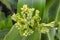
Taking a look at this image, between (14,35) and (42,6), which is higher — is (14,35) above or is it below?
below

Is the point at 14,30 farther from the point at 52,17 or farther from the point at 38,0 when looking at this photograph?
the point at 52,17

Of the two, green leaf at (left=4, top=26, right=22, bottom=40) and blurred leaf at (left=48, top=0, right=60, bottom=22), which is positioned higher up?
blurred leaf at (left=48, top=0, right=60, bottom=22)

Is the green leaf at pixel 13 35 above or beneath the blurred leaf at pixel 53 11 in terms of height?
beneath

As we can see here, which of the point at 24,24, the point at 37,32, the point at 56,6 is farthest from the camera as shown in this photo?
the point at 56,6

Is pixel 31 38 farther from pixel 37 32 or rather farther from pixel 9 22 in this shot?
pixel 9 22

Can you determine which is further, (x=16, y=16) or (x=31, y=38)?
(x=31, y=38)

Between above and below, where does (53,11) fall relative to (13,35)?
above

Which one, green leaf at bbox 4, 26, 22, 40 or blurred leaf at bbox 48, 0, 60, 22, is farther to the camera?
blurred leaf at bbox 48, 0, 60, 22

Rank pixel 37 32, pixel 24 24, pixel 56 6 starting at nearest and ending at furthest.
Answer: pixel 24 24, pixel 37 32, pixel 56 6

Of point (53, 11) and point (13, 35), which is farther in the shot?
point (53, 11)

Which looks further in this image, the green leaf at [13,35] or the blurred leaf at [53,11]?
the blurred leaf at [53,11]

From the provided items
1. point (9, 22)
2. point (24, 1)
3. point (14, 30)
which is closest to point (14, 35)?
point (14, 30)
